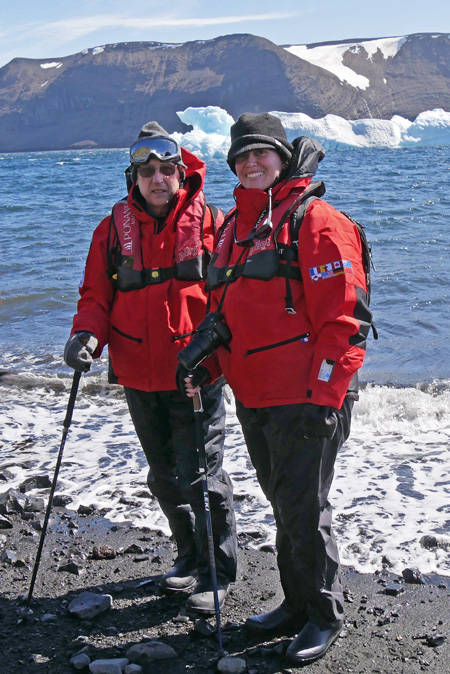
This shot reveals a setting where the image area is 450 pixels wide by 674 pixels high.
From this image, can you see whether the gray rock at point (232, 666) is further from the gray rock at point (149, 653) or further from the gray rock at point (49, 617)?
the gray rock at point (49, 617)

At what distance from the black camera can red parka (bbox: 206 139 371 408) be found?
5cm

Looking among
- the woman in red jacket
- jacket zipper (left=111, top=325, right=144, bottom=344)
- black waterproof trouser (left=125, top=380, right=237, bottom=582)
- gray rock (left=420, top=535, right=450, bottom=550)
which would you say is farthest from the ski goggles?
gray rock (left=420, top=535, right=450, bottom=550)

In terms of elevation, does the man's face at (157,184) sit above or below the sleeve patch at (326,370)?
above

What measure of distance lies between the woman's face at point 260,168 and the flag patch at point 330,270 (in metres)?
0.54

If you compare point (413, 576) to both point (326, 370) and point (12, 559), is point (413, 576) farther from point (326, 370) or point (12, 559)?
point (12, 559)

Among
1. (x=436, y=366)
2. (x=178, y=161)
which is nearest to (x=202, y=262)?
(x=178, y=161)

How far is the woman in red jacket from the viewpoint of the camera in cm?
311

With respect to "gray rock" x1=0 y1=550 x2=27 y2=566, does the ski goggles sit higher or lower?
higher

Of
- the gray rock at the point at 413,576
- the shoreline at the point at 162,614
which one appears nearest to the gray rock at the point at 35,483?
the shoreline at the point at 162,614

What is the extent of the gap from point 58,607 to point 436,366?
668 centimetres

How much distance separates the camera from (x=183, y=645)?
11.5 ft

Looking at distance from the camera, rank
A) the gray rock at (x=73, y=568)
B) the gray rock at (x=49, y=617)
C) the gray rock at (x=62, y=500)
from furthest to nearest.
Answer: the gray rock at (x=62, y=500) → the gray rock at (x=73, y=568) → the gray rock at (x=49, y=617)

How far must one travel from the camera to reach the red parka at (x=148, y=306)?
12.6ft

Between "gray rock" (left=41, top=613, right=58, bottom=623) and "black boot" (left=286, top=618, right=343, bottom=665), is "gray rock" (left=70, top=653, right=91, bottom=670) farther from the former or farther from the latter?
"black boot" (left=286, top=618, right=343, bottom=665)
